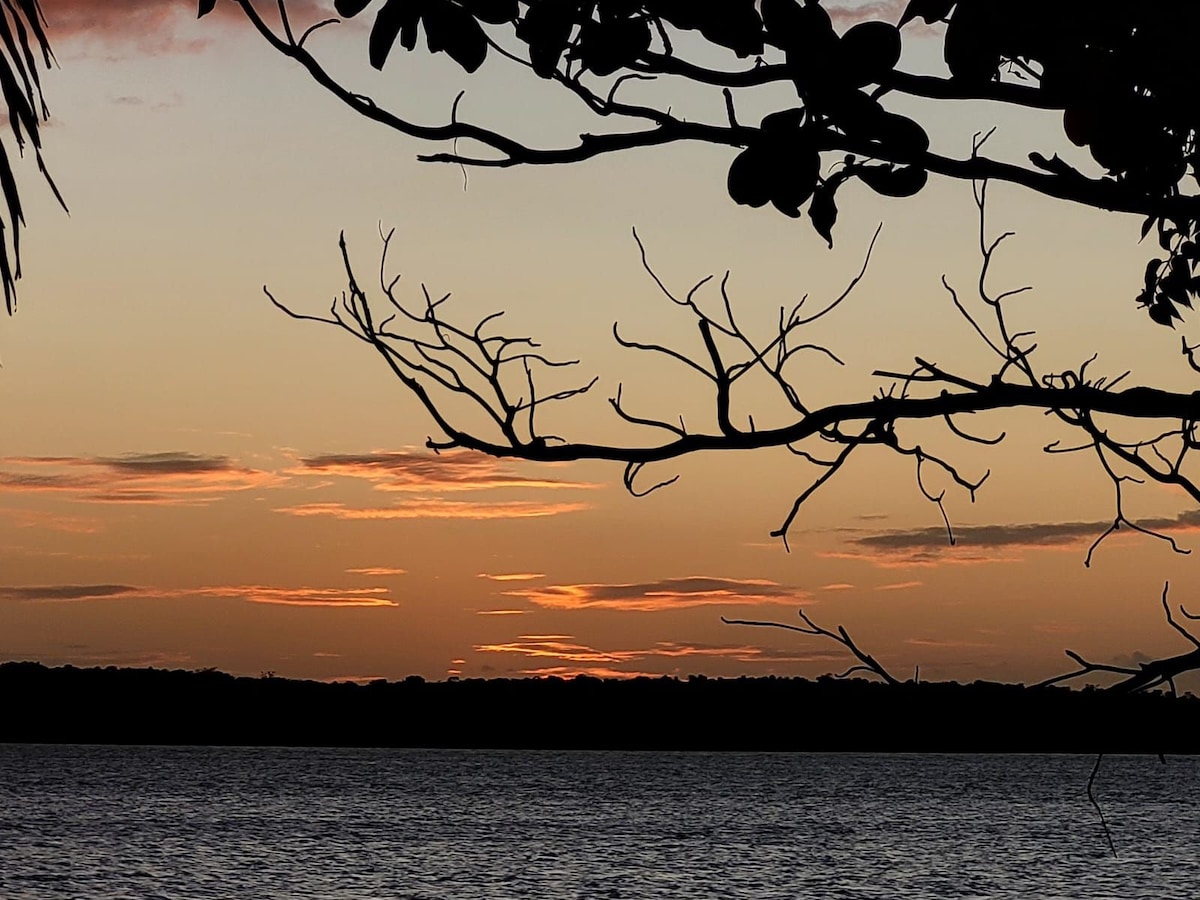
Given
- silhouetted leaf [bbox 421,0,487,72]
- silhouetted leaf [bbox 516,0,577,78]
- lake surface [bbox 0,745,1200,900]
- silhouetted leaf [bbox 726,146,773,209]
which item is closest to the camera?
silhouetted leaf [bbox 726,146,773,209]

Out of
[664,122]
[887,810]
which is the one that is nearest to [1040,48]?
[664,122]

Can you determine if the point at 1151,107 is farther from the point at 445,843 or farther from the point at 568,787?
the point at 568,787

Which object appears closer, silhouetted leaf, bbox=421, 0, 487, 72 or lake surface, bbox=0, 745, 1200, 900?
silhouetted leaf, bbox=421, 0, 487, 72

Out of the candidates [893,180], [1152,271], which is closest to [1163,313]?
[1152,271]

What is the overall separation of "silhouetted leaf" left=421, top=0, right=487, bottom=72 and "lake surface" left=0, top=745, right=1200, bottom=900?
240 feet

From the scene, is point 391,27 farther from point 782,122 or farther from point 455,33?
point 782,122

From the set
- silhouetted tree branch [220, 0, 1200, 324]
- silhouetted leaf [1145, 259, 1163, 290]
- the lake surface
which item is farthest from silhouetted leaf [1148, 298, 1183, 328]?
the lake surface

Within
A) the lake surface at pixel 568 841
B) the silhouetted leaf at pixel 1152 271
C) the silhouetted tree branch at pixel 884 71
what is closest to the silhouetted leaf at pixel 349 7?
the silhouetted tree branch at pixel 884 71

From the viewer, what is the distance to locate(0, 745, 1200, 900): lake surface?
8025 cm

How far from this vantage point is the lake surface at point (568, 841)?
80250mm

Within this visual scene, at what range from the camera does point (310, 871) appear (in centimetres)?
8688

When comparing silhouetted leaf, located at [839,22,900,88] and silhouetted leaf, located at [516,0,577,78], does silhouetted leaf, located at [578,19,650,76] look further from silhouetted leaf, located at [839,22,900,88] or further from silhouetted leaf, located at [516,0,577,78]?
silhouetted leaf, located at [839,22,900,88]

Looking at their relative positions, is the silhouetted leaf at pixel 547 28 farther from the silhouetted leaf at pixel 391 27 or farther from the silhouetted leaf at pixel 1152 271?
the silhouetted leaf at pixel 1152 271

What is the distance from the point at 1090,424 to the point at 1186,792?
657 ft
